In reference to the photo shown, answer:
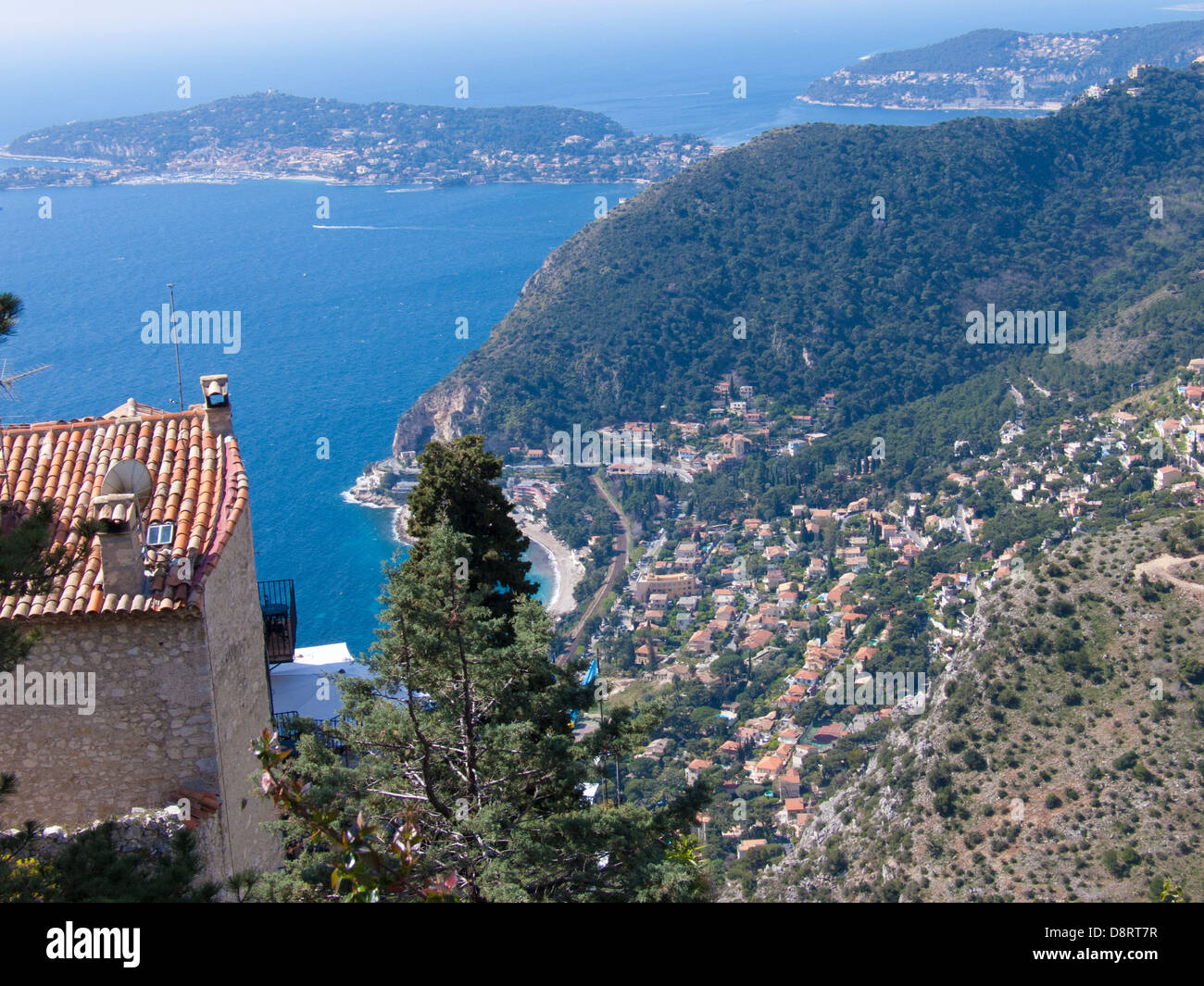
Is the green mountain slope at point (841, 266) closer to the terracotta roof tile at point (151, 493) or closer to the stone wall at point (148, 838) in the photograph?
the terracotta roof tile at point (151, 493)

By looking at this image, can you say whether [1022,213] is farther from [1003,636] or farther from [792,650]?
[1003,636]

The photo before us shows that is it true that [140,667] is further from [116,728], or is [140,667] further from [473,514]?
[473,514]

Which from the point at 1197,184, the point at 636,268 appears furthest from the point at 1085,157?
the point at 636,268

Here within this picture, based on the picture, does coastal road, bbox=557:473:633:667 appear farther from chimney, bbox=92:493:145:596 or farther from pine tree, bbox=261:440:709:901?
chimney, bbox=92:493:145:596

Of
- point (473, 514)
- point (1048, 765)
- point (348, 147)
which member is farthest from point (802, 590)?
point (348, 147)

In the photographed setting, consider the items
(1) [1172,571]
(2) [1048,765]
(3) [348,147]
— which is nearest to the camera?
(2) [1048,765]

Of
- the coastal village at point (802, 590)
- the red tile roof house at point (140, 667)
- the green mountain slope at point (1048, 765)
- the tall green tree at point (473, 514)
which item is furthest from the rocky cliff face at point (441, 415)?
the red tile roof house at point (140, 667)
